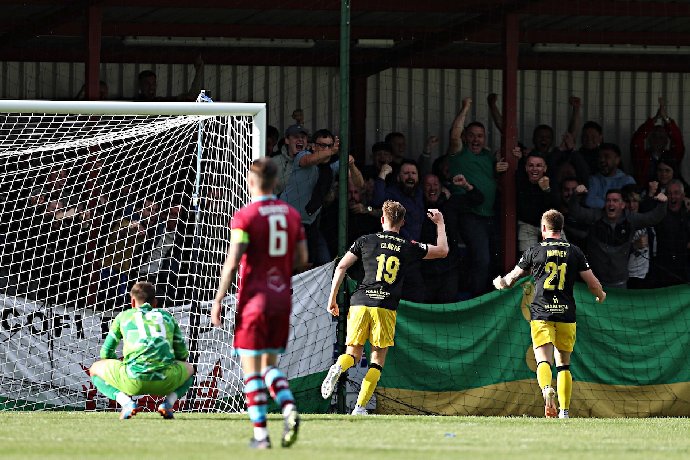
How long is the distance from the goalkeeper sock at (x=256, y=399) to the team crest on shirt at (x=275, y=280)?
0.52 metres

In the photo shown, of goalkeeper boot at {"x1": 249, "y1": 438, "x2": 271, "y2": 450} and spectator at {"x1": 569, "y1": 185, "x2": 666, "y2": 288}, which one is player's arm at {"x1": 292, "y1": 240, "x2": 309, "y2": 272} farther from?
spectator at {"x1": 569, "y1": 185, "x2": 666, "y2": 288}

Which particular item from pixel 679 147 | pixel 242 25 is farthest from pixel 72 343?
pixel 679 147

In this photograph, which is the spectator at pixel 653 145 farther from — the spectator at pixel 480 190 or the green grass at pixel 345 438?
the green grass at pixel 345 438

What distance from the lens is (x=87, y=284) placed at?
13055mm

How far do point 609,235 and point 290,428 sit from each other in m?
8.63

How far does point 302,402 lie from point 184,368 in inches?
99.7

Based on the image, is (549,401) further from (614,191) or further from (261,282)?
(261,282)

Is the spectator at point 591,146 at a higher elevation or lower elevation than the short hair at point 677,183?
higher

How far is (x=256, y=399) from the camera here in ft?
26.7

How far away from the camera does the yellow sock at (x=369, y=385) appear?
1208 cm

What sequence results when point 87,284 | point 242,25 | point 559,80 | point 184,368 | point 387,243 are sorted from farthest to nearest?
point 559,80
point 242,25
point 87,284
point 387,243
point 184,368

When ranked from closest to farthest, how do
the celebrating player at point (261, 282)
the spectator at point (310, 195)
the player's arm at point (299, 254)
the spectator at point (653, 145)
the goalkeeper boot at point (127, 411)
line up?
the celebrating player at point (261, 282)
the player's arm at point (299, 254)
the goalkeeper boot at point (127, 411)
the spectator at point (310, 195)
the spectator at point (653, 145)

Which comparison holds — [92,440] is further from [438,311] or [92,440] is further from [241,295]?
[438,311]

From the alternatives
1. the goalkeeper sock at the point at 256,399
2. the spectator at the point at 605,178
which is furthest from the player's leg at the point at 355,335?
the spectator at the point at 605,178
